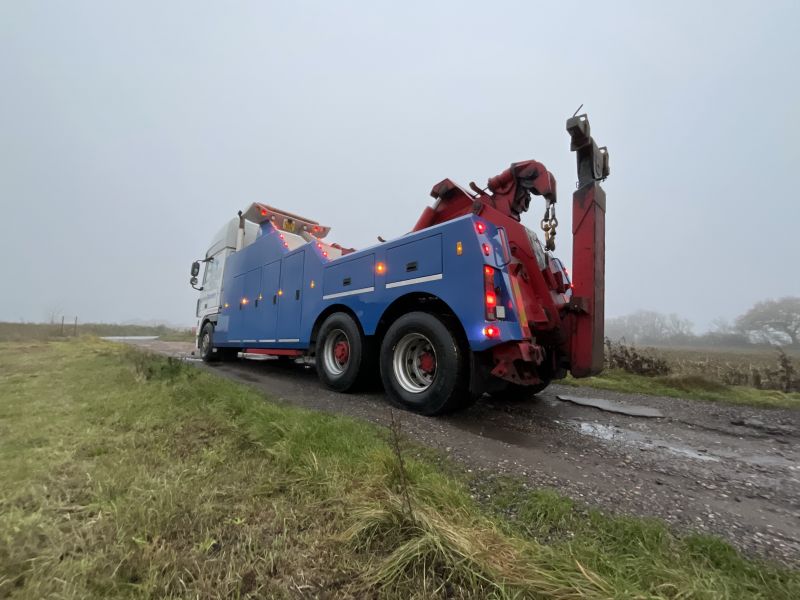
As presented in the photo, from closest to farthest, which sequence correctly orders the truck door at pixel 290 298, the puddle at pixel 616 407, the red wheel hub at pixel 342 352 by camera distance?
the puddle at pixel 616 407 < the red wheel hub at pixel 342 352 < the truck door at pixel 290 298

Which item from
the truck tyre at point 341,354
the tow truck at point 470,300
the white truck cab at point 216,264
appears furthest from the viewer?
the white truck cab at point 216,264

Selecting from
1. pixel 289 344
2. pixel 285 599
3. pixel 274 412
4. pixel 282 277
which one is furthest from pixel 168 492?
pixel 282 277

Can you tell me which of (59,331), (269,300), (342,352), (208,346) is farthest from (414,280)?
(59,331)

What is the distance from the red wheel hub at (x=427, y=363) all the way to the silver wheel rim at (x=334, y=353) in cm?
139

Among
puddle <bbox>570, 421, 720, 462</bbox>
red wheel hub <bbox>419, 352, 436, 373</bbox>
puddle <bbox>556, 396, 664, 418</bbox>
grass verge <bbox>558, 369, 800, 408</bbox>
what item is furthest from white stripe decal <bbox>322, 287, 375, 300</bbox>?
grass verge <bbox>558, 369, 800, 408</bbox>

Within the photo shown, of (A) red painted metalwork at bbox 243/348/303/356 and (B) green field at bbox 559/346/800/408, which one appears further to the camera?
(A) red painted metalwork at bbox 243/348/303/356

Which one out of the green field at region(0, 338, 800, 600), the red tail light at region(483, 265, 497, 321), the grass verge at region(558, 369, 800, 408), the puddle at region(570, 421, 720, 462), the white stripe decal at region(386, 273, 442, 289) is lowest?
the green field at region(0, 338, 800, 600)

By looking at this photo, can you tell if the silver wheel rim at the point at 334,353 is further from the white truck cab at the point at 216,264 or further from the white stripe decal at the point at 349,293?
the white truck cab at the point at 216,264

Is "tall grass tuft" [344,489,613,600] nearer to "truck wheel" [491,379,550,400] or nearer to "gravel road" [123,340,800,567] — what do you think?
"gravel road" [123,340,800,567]

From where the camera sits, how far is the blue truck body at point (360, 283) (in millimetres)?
3703

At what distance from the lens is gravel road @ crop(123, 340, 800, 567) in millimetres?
1960

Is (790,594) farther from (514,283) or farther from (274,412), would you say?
(274,412)

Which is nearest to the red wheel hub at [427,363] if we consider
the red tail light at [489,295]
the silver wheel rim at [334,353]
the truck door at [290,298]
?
the red tail light at [489,295]

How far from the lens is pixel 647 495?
215 centimetres
